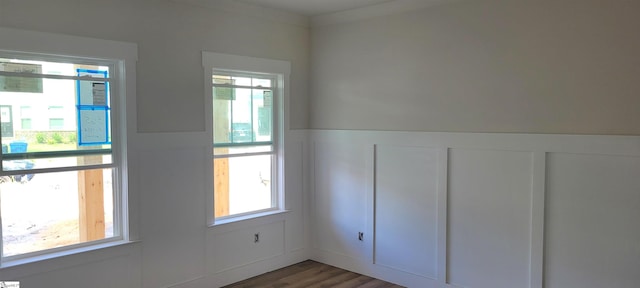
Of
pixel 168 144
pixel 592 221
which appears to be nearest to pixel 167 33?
pixel 168 144

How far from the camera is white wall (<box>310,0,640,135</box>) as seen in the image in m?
3.08

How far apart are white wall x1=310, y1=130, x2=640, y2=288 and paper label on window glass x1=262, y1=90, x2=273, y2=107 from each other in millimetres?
615

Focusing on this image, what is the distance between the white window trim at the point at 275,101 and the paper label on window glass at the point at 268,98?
50 mm

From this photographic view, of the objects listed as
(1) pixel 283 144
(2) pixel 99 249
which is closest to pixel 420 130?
(1) pixel 283 144

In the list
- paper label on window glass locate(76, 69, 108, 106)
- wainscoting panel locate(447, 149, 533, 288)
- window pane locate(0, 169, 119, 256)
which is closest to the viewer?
window pane locate(0, 169, 119, 256)

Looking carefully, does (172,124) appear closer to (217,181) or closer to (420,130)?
(217,181)

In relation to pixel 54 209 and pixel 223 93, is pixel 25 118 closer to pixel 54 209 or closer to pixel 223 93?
pixel 54 209

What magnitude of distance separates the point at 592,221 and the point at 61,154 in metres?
3.85

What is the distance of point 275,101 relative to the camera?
4.68 metres

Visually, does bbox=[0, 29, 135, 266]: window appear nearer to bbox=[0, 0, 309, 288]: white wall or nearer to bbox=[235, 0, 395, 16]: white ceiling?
bbox=[0, 0, 309, 288]: white wall

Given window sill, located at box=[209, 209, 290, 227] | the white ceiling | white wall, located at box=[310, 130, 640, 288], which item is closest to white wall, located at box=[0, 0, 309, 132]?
the white ceiling

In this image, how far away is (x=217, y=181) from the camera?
4.27 meters

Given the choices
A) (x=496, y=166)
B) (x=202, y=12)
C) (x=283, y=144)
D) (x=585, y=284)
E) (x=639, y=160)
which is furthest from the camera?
(x=283, y=144)

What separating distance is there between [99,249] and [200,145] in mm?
1157
